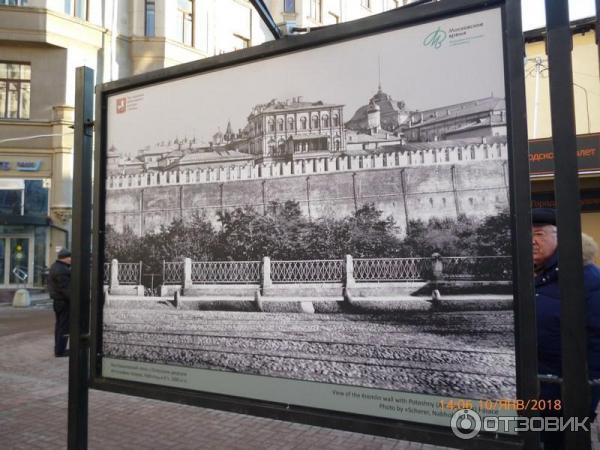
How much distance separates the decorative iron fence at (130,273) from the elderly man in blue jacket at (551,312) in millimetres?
2330

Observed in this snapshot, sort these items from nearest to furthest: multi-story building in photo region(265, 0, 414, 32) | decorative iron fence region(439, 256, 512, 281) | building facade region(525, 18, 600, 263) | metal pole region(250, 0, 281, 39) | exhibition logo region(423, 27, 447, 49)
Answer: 1. decorative iron fence region(439, 256, 512, 281)
2. exhibition logo region(423, 27, 447, 49)
3. metal pole region(250, 0, 281, 39)
4. building facade region(525, 18, 600, 263)
5. multi-story building in photo region(265, 0, 414, 32)

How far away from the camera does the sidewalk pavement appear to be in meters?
4.68

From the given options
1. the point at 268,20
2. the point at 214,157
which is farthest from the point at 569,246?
the point at 268,20

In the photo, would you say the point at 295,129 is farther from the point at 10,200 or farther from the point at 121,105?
the point at 10,200

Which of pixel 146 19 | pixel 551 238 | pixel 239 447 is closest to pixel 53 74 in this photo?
pixel 146 19

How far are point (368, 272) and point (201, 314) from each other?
3.21 ft

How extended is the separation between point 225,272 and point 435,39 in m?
1.49

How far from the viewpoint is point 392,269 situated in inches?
85.3

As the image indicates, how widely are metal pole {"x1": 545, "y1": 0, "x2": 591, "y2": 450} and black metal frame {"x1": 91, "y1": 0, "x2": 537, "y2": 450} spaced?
0.36 feet

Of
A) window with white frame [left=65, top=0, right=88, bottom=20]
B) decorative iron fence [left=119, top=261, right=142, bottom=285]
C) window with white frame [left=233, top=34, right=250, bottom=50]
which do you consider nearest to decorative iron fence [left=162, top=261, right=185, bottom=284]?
decorative iron fence [left=119, top=261, right=142, bottom=285]

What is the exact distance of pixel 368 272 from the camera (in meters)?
2.22

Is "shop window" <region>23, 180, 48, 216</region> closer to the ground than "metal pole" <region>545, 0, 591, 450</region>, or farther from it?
farther from it

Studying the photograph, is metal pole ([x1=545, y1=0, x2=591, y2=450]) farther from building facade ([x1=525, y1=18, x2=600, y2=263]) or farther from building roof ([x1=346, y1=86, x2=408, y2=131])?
building facade ([x1=525, y1=18, x2=600, y2=263])

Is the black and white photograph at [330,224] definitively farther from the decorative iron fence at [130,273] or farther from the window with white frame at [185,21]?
the window with white frame at [185,21]
